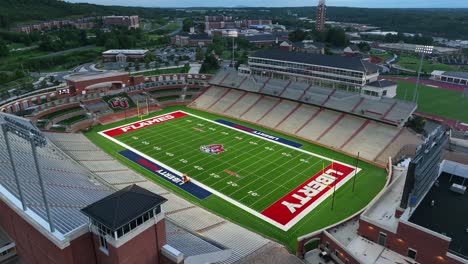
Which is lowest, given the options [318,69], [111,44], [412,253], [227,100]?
[412,253]

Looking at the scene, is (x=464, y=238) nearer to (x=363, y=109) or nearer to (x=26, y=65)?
(x=363, y=109)

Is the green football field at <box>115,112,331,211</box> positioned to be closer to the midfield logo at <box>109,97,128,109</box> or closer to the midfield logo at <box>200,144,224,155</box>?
the midfield logo at <box>200,144,224,155</box>

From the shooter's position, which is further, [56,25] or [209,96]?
[56,25]

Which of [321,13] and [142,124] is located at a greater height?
[321,13]

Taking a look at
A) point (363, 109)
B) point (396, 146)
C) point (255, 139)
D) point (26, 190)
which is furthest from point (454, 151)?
point (26, 190)

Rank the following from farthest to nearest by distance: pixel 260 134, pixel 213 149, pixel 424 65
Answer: pixel 424 65 → pixel 260 134 → pixel 213 149

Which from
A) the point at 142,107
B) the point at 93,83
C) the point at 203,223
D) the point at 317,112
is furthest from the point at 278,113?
the point at 93,83

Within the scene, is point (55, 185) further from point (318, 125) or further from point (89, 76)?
point (89, 76)

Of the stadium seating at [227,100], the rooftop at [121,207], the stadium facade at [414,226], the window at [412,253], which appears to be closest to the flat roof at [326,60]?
the stadium seating at [227,100]
